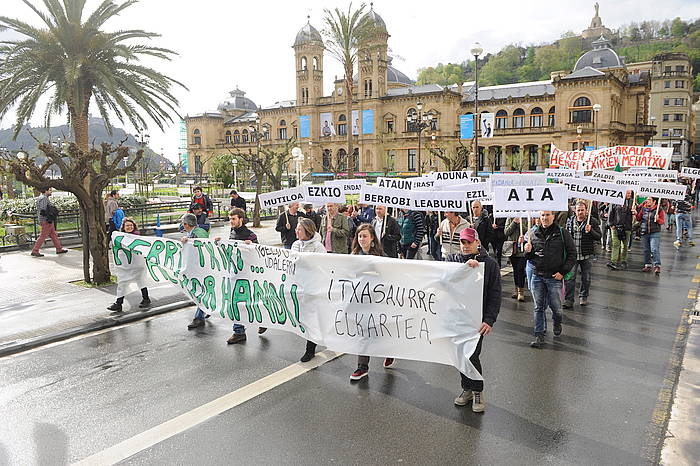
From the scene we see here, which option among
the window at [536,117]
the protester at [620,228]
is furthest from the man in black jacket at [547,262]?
the window at [536,117]

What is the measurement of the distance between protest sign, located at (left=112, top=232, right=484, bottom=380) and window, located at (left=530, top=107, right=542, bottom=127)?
7077 cm

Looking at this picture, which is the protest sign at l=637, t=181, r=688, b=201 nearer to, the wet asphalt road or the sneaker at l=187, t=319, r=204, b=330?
the wet asphalt road

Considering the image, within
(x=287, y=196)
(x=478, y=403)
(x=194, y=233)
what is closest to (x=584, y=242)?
(x=478, y=403)

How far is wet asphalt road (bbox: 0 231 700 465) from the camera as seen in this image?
4.90m

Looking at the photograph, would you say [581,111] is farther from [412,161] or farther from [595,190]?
[595,190]

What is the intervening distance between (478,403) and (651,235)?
9882 mm

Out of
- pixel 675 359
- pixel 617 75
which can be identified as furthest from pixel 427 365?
pixel 617 75

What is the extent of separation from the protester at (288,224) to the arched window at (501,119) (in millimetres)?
68419

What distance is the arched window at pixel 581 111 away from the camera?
2594 inches

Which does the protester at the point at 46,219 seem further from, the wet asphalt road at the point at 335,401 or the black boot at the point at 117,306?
the wet asphalt road at the point at 335,401

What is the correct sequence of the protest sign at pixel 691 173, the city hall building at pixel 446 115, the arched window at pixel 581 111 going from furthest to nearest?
the city hall building at pixel 446 115, the arched window at pixel 581 111, the protest sign at pixel 691 173

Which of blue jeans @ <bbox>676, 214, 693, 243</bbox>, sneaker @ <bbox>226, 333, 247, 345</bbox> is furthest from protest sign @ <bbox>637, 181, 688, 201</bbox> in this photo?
sneaker @ <bbox>226, 333, 247, 345</bbox>

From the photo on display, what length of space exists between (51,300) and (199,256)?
14.3 ft

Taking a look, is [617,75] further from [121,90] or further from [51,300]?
[51,300]
